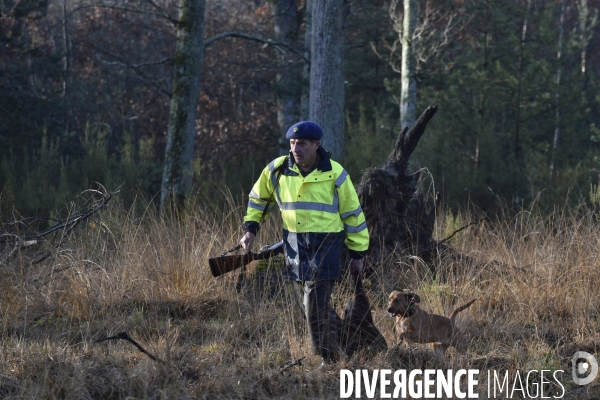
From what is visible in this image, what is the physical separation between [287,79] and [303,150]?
13117mm

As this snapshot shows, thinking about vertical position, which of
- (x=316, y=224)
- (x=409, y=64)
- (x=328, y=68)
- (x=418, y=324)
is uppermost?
(x=409, y=64)

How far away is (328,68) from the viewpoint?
10766 mm

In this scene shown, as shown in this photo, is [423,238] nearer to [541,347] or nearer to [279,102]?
[541,347]

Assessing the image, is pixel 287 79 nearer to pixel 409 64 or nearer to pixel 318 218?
pixel 409 64

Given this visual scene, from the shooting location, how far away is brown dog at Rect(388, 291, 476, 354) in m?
5.89

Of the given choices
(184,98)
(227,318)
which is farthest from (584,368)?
(184,98)

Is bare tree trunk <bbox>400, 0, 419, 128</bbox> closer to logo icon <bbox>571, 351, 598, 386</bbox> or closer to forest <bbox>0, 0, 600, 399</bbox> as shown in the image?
forest <bbox>0, 0, 600, 399</bbox>

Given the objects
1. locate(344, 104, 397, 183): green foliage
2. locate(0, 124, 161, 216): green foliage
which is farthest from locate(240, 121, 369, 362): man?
locate(344, 104, 397, 183): green foliage

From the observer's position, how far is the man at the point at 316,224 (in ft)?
18.6

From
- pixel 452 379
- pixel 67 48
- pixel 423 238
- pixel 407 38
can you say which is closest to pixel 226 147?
pixel 67 48

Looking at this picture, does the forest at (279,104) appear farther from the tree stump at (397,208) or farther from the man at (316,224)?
the man at (316,224)

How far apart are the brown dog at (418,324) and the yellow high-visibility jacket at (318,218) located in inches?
18.3

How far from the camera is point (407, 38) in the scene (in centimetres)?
1415

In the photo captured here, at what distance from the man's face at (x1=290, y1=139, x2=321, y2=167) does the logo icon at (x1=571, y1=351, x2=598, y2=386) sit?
245 cm
